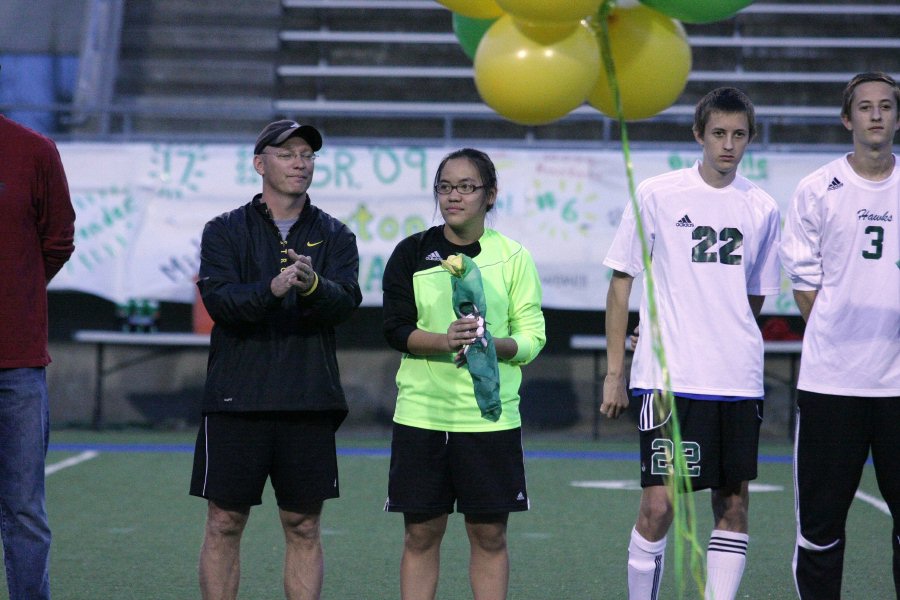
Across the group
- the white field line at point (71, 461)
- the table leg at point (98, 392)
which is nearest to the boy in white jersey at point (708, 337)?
the white field line at point (71, 461)

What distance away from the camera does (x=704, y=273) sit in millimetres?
3893

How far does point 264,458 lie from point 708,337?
4.63 feet

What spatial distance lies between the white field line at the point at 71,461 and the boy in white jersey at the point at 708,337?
5.17 m

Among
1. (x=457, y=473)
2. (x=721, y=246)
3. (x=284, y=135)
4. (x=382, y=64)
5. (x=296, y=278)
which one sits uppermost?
(x=382, y=64)

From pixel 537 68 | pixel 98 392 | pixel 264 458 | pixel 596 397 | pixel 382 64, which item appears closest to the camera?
pixel 537 68

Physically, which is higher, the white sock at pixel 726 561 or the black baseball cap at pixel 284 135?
the black baseball cap at pixel 284 135

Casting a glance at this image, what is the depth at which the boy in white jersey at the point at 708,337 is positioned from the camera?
3.86 metres

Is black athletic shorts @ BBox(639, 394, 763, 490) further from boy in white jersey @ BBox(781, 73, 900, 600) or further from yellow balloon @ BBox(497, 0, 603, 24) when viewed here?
yellow balloon @ BBox(497, 0, 603, 24)

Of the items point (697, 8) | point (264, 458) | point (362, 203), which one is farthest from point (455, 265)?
point (362, 203)

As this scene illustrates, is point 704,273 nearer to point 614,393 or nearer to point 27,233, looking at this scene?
point 614,393

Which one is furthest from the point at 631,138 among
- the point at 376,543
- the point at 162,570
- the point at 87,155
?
the point at 162,570

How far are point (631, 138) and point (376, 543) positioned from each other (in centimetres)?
768

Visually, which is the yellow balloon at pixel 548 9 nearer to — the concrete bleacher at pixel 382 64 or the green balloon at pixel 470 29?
the green balloon at pixel 470 29

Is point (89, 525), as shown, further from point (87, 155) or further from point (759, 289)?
point (87, 155)
